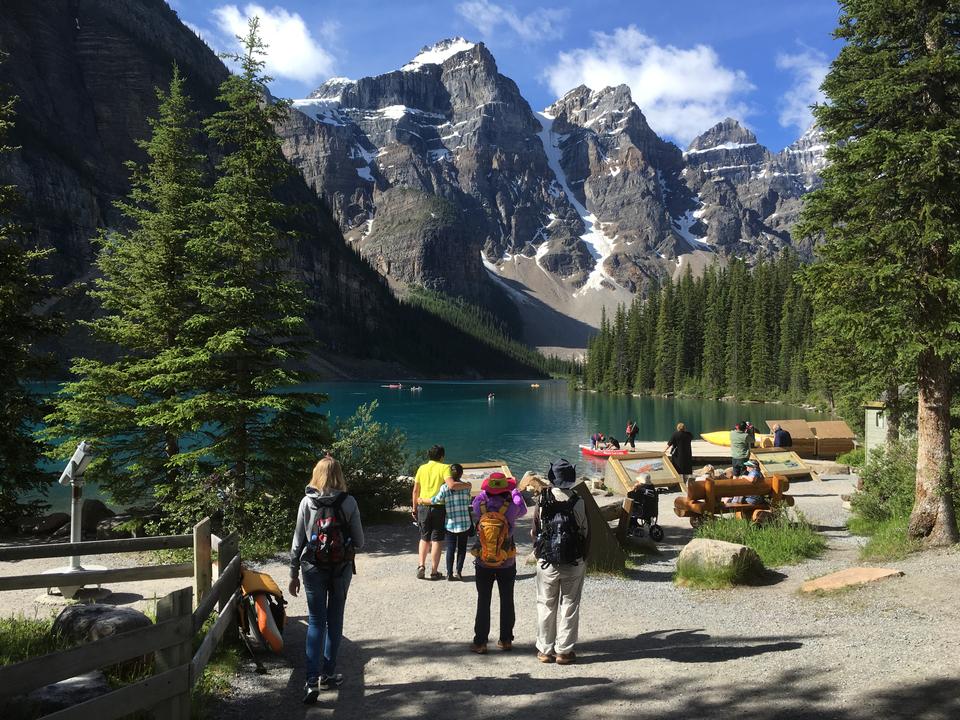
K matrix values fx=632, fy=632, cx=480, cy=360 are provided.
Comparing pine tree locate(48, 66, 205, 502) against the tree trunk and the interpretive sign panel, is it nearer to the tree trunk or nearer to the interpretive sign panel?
the interpretive sign panel

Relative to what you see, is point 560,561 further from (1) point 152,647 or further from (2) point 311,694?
(1) point 152,647

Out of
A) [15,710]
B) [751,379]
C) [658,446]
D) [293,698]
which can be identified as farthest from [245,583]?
[751,379]

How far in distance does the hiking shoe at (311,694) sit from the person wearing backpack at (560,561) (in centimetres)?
221

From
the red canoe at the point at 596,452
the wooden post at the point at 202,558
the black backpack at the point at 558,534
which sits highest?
the black backpack at the point at 558,534

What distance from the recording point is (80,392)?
1323 cm

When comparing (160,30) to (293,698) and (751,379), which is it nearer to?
(751,379)

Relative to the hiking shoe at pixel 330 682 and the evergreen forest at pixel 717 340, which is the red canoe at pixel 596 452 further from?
the evergreen forest at pixel 717 340

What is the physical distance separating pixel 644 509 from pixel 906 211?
7.11 metres

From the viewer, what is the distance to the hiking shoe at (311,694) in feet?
18.0

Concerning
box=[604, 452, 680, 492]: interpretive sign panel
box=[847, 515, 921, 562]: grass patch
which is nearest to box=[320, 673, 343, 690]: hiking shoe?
box=[847, 515, 921, 562]: grass patch

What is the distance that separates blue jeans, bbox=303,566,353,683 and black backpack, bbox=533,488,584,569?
1883 millimetres

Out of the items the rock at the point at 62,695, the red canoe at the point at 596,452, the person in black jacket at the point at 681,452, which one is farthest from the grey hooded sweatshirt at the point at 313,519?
the red canoe at the point at 596,452

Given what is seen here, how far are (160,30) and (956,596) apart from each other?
212315 mm

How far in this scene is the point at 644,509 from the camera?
1312 centimetres
